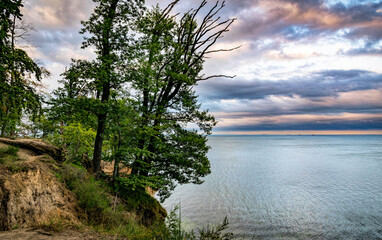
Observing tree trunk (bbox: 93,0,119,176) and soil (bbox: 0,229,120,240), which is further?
tree trunk (bbox: 93,0,119,176)

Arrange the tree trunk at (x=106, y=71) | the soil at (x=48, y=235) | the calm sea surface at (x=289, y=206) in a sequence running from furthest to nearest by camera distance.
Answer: the calm sea surface at (x=289, y=206), the tree trunk at (x=106, y=71), the soil at (x=48, y=235)

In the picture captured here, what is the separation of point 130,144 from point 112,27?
7.55 metres

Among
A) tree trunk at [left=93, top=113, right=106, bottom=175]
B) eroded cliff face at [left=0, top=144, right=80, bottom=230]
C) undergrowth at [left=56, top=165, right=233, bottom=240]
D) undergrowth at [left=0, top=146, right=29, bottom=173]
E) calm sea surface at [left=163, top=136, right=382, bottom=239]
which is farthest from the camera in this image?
calm sea surface at [left=163, top=136, right=382, bottom=239]

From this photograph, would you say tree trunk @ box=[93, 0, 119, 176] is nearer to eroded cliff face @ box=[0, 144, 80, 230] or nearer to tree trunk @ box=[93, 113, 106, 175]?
tree trunk @ box=[93, 113, 106, 175]

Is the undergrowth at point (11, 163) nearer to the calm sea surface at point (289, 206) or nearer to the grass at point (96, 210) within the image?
the grass at point (96, 210)

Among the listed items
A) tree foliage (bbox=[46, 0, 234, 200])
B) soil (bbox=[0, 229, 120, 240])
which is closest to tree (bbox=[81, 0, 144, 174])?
tree foliage (bbox=[46, 0, 234, 200])

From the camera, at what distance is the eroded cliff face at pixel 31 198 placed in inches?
267

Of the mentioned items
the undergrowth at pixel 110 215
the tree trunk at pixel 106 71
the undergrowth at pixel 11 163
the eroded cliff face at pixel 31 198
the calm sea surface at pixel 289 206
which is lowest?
the calm sea surface at pixel 289 206

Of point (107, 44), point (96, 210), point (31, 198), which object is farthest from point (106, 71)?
point (31, 198)

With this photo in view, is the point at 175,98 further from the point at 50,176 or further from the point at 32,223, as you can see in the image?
the point at 32,223

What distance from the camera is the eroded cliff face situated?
6783 millimetres

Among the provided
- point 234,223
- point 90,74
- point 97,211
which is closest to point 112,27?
point 90,74

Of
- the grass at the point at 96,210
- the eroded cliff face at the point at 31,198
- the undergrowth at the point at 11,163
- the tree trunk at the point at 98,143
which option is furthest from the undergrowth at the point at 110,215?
the undergrowth at the point at 11,163

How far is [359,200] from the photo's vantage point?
29.6 meters
